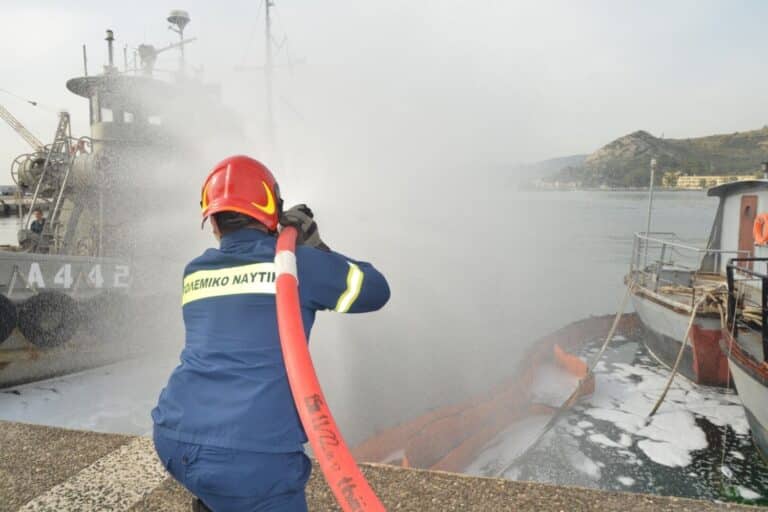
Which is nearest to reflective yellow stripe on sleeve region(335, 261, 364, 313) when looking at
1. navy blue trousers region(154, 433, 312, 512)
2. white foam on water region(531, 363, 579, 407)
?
navy blue trousers region(154, 433, 312, 512)

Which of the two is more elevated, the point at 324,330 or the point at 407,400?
the point at 324,330

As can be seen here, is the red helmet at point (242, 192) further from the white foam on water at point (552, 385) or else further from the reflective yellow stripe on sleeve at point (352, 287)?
the white foam on water at point (552, 385)

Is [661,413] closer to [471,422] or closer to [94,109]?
[471,422]

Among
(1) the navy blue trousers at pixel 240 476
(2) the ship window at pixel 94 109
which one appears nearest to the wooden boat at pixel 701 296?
(1) the navy blue trousers at pixel 240 476

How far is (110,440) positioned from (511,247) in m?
42.2

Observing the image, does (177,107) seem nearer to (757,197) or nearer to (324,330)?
(324,330)

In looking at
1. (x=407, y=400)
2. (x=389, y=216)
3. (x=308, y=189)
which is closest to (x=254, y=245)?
(x=407, y=400)

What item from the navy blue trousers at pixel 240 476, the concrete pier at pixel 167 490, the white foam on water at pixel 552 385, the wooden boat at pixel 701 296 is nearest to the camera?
the navy blue trousers at pixel 240 476

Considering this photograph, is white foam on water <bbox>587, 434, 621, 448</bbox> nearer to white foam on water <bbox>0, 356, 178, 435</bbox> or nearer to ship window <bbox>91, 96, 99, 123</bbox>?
white foam on water <bbox>0, 356, 178, 435</bbox>

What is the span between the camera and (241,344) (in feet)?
5.31

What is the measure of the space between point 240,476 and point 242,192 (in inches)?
37.2

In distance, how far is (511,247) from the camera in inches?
1725

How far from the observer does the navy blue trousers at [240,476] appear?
4.97 ft

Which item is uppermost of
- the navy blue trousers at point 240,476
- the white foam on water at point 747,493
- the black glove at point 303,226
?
the black glove at point 303,226
